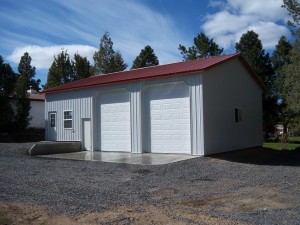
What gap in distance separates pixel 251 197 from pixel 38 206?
15.6 feet

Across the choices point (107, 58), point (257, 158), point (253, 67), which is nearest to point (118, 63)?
point (107, 58)

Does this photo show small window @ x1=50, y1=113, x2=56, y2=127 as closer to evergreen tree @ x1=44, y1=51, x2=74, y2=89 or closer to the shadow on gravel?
the shadow on gravel

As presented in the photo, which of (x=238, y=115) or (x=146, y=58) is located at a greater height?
(x=146, y=58)

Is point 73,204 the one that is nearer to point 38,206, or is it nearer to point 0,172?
point 38,206

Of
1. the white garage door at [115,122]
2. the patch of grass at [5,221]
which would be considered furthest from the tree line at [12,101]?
the patch of grass at [5,221]

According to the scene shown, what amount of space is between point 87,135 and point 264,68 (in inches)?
819

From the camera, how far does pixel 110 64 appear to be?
45.7m

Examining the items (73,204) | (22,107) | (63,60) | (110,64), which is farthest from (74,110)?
(110,64)

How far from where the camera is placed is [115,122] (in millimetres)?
20203

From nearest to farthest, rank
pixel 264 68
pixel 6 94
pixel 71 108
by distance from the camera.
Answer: pixel 71 108 < pixel 6 94 < pixel 264 68

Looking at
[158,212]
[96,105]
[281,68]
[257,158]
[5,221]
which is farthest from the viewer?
[281,68]

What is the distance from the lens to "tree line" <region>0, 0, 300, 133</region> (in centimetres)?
2762

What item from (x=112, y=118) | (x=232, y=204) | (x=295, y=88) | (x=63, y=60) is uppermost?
(x=63, y=60)

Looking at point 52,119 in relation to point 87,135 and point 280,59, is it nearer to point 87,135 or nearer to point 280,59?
point 87,135
